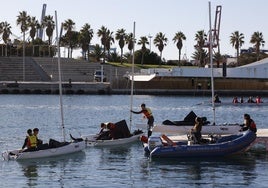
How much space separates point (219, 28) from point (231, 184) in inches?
4918

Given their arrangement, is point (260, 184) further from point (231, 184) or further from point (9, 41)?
point (9, 41)

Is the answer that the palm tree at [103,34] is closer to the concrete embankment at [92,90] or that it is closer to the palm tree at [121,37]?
the palm tree at [121,37]

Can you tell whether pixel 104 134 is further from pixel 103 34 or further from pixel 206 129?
pixel 103 34

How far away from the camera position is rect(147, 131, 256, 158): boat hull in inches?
1374

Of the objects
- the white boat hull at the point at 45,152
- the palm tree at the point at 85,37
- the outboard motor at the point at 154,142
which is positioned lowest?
the white boat hull at the point at 45,152

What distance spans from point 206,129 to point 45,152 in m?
10.0

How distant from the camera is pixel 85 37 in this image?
174m

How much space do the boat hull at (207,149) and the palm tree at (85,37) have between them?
452ft

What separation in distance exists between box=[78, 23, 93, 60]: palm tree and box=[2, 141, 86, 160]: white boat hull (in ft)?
447

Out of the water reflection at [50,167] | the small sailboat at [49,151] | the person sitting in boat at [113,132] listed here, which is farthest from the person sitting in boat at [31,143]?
the person sitting in boat at [113,132]

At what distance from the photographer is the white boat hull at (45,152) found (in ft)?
112

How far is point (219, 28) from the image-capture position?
498 ft

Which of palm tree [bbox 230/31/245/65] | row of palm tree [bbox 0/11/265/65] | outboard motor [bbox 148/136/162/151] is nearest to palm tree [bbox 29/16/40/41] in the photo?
row of palm tree [bbox 0/11/265/65]

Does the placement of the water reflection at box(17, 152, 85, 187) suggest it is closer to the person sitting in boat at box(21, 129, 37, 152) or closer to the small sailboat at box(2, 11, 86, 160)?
the small sailboat at box(2, 11, 86, 160)
